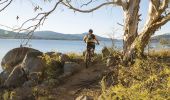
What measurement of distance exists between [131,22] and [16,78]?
6.73 meters

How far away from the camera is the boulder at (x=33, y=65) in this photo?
24.1 meters

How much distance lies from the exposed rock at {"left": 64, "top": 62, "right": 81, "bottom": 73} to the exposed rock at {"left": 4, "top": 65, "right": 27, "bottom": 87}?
7.40ft

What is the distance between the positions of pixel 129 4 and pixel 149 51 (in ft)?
12.5

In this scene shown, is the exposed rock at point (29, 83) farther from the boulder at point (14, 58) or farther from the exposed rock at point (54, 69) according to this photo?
the boulder at point (14, 58)

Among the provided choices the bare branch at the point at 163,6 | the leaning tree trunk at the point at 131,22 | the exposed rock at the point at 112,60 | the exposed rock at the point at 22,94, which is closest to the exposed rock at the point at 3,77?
the exposed rock at the point at 22,94

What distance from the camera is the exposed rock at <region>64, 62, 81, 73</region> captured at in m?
24.1

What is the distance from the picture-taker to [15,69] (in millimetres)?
25219

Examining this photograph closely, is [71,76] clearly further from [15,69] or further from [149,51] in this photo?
[149,51]

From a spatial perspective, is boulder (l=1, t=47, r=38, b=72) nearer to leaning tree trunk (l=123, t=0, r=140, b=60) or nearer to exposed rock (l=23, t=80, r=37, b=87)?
exposed rock (l=23, t=80, r=37, b=87)

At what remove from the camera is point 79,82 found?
22562mm

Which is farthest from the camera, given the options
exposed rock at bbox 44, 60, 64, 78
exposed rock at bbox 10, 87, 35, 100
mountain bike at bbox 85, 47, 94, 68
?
mountain bike at bbox 85, 47, 94, 68

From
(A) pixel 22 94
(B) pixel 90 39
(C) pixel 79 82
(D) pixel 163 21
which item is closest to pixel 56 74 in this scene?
(C) pixel 79 82

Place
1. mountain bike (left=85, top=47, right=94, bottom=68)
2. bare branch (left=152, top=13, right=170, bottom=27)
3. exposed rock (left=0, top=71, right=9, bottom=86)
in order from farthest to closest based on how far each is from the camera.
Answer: exposed rock (left=0, top=71, right=9, bottom=86) < mountain bike (left=85, top=47, right=94, bottom=68) < bare branch (left=152, top=13, right=170, bottom=27)

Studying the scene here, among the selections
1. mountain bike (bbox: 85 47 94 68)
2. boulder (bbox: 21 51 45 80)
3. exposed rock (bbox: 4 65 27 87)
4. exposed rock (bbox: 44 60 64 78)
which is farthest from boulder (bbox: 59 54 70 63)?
exposed rock (bbox: 4 65 27 87)
